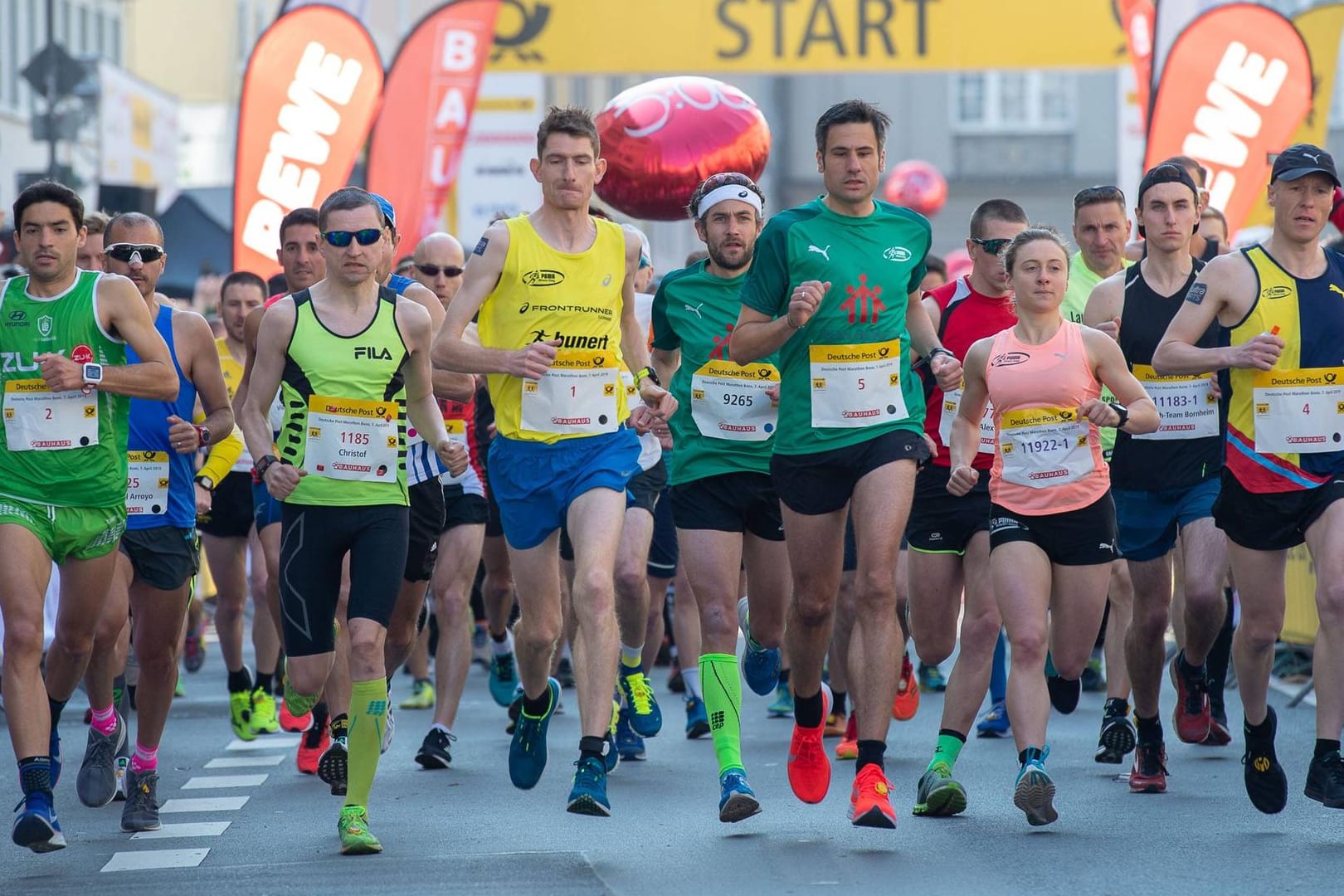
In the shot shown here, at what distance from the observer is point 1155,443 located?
352 inches

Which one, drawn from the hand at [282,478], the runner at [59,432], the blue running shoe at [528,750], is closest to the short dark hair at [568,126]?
the hand at [282,478]

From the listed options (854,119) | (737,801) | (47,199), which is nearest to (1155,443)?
(854,119)

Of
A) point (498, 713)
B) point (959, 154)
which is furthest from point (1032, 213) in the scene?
point (498, 713)

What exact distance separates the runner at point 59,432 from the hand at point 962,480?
2799mm

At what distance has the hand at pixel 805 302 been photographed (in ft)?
24.2

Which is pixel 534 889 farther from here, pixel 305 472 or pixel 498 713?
pixel 498 713

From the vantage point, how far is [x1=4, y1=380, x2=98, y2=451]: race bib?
7715 millimetres

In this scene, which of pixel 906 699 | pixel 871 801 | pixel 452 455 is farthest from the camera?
pixel 906 699

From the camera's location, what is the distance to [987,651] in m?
8.39

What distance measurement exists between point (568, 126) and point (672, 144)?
3.03 meters

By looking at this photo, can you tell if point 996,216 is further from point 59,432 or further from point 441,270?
point 59,432

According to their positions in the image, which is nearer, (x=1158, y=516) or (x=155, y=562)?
(x=155, y=562)

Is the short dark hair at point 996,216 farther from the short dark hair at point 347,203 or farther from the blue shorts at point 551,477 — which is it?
the short dark hair at point 347,203

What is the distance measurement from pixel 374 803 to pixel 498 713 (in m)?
3.34
